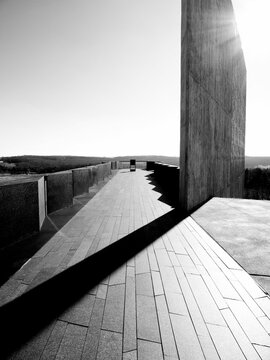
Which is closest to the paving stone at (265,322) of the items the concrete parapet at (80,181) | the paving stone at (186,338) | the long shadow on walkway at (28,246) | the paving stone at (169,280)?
the paving stone at (186,338)

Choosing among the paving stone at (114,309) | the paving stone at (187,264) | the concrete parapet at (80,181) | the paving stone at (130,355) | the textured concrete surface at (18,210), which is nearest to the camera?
the paving stone at (130,355)

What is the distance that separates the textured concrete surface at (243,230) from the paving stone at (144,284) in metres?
1.54

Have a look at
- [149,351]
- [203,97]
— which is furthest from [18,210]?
[203,97]

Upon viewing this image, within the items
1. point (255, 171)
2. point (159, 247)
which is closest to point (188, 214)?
point (159, 247)

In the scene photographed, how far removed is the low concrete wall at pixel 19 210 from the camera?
150 inches

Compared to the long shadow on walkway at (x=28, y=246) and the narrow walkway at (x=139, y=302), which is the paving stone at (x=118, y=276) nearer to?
the narrow walkway at (x=139, y=302)

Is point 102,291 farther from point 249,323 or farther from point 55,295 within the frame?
point 249,323

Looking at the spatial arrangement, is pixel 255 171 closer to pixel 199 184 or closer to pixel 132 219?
pixel 199 184

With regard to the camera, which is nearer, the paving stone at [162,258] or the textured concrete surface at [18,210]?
the paving stone at [162,258]

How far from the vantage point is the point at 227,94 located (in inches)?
439

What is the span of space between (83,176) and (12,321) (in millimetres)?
7017

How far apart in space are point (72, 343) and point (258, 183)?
33.9 m

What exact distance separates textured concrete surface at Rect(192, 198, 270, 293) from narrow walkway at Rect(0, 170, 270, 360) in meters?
0.24

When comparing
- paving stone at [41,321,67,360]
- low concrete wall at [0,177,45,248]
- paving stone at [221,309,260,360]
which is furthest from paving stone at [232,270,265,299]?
low concrete wall at [0,177,45,248]
